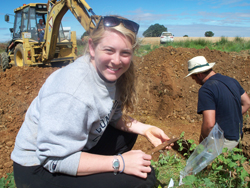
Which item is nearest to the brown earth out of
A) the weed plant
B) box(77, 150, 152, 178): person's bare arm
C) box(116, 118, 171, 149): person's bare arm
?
the weed plant

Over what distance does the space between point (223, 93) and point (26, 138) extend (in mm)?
2282

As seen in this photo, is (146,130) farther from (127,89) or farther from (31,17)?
(31,17)

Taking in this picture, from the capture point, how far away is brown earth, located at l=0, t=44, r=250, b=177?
4.32m

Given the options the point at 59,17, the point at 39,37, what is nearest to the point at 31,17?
the point at 39,37

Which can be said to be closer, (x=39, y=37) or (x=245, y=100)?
(x=245, y=100)

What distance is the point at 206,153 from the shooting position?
1.68 meters

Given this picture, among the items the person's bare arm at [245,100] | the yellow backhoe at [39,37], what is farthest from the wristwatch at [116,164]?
the yellow backhoe at [39,37]

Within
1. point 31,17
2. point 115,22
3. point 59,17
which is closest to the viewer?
point 115,22

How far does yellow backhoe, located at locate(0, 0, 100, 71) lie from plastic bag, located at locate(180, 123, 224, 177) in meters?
5.95

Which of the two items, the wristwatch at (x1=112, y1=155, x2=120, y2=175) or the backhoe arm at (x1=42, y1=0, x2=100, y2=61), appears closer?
the wristwatch at (x1=112, y1=155, x2=120, y2=175)

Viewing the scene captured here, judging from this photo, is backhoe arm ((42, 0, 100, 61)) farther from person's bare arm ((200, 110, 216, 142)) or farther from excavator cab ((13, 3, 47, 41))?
person's bare arm ((200, 110, 216, 142))

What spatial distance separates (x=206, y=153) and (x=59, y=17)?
6.50 metres

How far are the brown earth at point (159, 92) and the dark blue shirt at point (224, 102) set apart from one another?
0.70 meters

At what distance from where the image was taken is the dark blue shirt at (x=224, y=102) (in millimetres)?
2568
